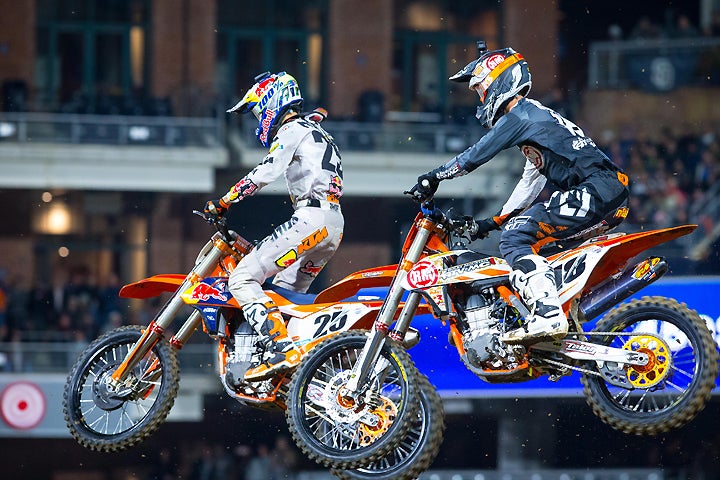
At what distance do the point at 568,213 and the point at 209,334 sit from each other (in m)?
2.26

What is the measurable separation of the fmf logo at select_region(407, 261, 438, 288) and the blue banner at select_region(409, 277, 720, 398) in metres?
2.82

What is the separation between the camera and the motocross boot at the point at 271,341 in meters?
7.53

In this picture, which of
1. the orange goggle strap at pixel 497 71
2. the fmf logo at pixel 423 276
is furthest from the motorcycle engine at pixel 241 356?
the orange goggle strap at pixel 497 71

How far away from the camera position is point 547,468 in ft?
44.7

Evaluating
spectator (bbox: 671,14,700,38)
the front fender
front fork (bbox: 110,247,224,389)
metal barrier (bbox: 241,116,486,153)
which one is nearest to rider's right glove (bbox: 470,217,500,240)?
front fork (bbox: 110,247,224,389)

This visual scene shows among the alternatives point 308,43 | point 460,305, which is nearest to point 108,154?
point 308,43

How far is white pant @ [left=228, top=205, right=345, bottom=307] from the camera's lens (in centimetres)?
769

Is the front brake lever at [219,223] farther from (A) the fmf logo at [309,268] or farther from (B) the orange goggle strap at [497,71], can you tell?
(B) the orange goggle strap at [497,71]

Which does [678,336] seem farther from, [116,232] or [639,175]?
[116,232]

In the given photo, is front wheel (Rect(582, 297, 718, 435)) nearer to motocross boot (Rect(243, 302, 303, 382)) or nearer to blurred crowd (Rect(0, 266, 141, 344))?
motocross boot (Rect(243, 302, 303, 382))

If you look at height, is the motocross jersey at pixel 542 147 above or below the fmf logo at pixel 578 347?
above

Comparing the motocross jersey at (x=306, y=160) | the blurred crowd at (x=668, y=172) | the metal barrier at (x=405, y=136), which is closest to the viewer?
the motocross jersey at (x=306, y=160)

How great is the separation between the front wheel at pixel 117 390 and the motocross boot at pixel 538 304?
2230 mm

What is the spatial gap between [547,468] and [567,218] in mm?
7007
